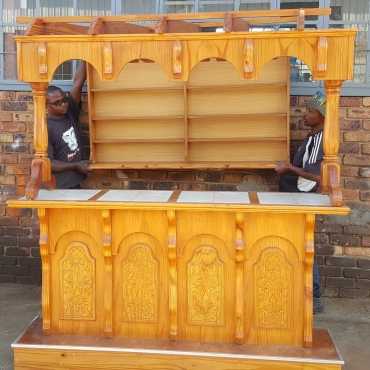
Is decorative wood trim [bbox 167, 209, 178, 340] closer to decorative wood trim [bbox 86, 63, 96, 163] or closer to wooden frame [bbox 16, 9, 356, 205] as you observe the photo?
wooden frame [bbox 16, 9, 356, 205]

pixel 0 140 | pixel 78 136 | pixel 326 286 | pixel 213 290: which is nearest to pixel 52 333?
pixel 213 290

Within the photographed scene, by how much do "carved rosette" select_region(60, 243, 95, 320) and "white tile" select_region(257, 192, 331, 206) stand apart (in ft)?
3.78

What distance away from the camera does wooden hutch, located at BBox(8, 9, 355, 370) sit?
3.29m

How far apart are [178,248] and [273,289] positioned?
62 cm

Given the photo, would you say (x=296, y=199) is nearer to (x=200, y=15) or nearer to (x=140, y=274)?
(x=140, y=274)

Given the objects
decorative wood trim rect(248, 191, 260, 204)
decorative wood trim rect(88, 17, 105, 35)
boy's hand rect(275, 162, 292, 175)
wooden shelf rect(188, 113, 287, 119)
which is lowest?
decorative wood trim rect(248, 191, 260, 204)

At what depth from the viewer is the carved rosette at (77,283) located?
3564mm

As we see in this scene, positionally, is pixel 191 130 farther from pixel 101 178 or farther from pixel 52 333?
pixel 52 333

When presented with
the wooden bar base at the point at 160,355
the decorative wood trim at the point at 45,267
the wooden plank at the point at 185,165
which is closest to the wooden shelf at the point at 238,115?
the wooden plank at the point at 185,165

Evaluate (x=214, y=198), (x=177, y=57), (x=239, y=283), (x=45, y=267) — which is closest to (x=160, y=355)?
(x=239, y=283)

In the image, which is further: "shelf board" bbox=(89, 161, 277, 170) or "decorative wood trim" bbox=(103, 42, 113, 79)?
"shelf board" bbox=(89, 161, 277, 170)

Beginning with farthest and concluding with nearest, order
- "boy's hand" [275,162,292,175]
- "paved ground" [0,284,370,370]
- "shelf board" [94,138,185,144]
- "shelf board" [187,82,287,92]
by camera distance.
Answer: "shelf board" [94,138,185,144]
"shelf board" [187,82,287,92]
"boy's hand" [275,162,292,175]
"paved ground" [0,284,370,370]

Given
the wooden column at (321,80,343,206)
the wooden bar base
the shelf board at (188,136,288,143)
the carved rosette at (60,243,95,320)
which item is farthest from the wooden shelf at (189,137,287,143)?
the wooden bar base

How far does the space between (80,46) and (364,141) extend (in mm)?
2399
